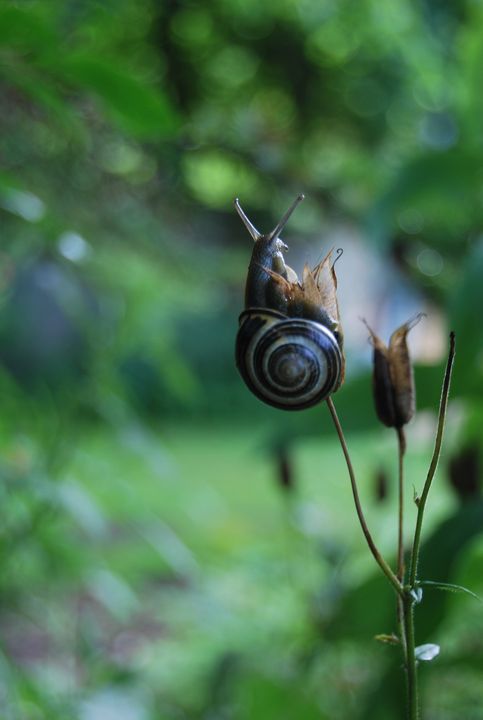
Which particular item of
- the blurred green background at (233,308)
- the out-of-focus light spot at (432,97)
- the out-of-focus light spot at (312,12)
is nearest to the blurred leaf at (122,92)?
the blurred green background at (233,308)

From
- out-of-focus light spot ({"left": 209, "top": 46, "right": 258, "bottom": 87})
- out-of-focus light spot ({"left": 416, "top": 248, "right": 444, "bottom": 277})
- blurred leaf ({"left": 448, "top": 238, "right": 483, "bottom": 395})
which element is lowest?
blurred leaf ({"left": 448, "top": 238, "right": 483, "bottom": 395})

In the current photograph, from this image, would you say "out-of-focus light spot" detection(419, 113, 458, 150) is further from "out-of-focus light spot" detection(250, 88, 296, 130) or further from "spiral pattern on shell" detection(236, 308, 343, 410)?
"spiral pattern on shell" detection(236, 308, 343, 410)

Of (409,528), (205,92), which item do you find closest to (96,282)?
(409,528)

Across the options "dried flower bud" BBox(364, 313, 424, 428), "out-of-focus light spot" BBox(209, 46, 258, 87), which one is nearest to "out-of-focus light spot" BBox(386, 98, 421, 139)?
"out-of-focus light spot" BBox(209, 46, 258, 87)

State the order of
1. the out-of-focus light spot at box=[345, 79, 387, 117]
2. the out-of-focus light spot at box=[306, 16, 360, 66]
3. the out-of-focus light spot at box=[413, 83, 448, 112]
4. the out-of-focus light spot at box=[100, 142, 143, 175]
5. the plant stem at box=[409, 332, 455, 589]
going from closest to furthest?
the plant stem at box=[409, 332, 455, 589]
the out-of-focus light spot at box=[100, 142, 143, 175]
the out-of-focus light spot at box=[413, 83, 448, 112]
the out-of-focus light spot at box=[345, 79, 387, 117]
the out-of-focus light spot at box=[306, 16, 360, 66]

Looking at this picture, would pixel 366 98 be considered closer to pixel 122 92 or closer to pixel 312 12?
pixel 312 12

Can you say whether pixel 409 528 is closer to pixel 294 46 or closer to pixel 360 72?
pixel 360 72
